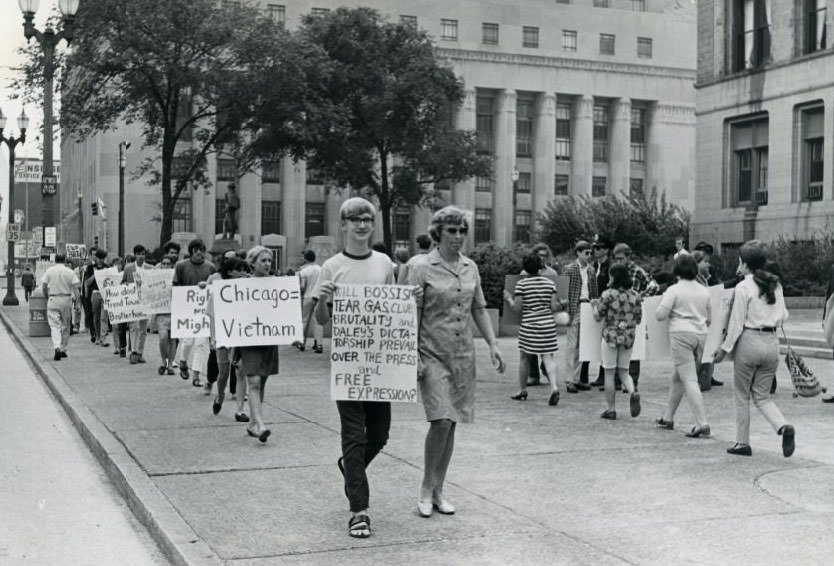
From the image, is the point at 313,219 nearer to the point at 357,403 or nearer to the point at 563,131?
the point at 563,131

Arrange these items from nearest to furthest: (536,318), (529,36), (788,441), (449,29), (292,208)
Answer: (788,441)
(536,318)
(292,208)
(449,29)
(529,36)

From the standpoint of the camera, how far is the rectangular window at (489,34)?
81.9m

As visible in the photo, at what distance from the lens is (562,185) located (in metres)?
85.8

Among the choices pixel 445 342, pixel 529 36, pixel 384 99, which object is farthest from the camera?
pixel 529 36

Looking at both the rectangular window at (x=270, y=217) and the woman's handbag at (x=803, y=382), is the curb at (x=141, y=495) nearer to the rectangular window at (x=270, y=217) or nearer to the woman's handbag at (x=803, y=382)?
the woman's handbag at (x=803, y=382)

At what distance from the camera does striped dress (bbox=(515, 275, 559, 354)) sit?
43.4 feet

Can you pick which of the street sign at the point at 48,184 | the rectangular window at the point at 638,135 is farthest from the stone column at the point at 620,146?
the street sign at the point at 48,184

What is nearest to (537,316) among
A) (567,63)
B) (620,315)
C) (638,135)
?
(620,315)

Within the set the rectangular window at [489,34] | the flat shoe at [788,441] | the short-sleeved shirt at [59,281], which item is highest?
the rectangular window at [489,34]

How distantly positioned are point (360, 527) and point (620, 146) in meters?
82.5

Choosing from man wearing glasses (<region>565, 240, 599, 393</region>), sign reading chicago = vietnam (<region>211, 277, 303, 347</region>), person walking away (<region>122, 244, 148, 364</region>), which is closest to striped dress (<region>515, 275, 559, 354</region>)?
man wearing glasses (<region>565, 240, 599, 393</region>)

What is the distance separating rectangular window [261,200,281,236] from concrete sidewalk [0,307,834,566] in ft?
215

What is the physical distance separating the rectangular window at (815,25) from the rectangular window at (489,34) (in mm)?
46502

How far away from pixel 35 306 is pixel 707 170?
26.7m
